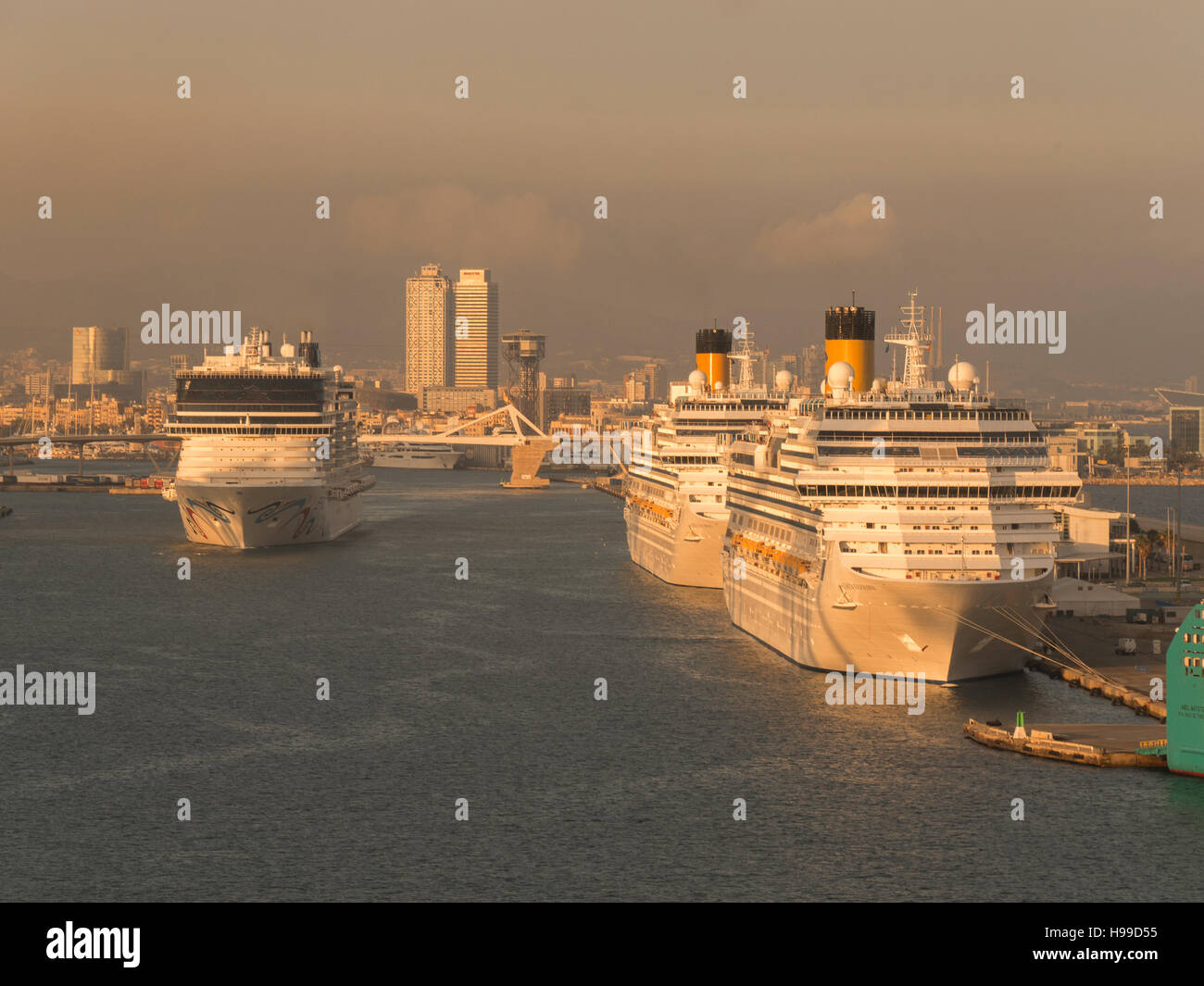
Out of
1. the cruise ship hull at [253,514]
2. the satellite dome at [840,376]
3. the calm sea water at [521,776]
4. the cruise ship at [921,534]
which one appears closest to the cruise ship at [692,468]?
the calm sea water at [521,776]

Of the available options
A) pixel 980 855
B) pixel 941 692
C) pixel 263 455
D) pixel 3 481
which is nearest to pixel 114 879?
pixel 980 855

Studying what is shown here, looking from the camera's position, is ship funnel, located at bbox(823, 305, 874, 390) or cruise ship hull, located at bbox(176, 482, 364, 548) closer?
ship funnel, located at bbox(823, 305, 874, 390)

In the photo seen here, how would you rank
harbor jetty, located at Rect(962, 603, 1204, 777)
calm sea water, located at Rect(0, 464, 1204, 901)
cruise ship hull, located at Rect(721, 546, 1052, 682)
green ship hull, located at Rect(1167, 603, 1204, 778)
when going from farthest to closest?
1. cruise ship hull, located at Rect(721, 546, 1052, 682)
2. harbor jetty, located at Rect(962, 603, 1204, 777)
3. green ship hull, located at Rect(1167, 603, 1204, 778)
4. calm sea water, located at Rect(0, 464, 1204, 901)

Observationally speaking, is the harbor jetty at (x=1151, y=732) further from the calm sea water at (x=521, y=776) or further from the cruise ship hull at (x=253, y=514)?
the cruise ship hull at (x=253, y=514)

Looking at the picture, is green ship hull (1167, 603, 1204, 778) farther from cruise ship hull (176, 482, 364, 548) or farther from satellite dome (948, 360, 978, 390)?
cruise ship hull (176, 482, 364, 548)

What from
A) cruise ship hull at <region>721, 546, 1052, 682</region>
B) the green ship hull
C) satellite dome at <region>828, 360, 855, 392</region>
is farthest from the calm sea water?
satellite dome at <region>828, 360, 855, 392</region>

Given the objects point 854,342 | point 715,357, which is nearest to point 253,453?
point 715,357

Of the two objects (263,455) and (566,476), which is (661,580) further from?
(566,476)
